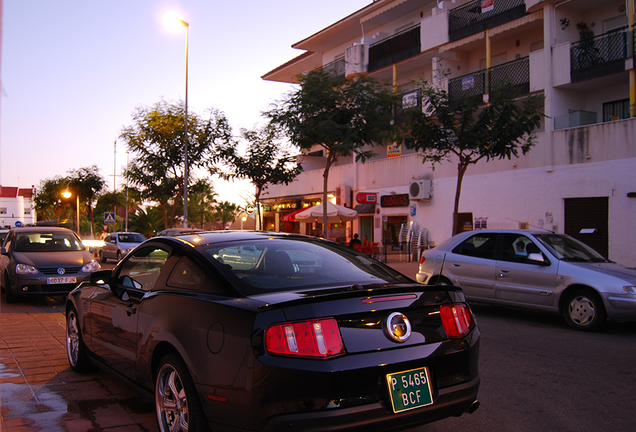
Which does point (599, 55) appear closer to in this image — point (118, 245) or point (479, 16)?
point (479, 16)

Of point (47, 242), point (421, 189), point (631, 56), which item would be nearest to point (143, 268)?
point (47, 242)

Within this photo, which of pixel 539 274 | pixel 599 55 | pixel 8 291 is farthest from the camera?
pixel 599 55

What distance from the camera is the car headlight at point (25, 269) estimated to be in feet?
35.4

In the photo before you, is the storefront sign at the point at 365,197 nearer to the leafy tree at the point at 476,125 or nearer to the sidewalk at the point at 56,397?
the leafy tree at the point at 476,125

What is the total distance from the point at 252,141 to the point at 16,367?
963 inches

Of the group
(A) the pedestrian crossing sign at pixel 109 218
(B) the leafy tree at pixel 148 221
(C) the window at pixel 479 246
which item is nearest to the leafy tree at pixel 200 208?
(B) the leafy tree at pixel 148 221

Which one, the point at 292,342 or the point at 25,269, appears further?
the point at 25,269

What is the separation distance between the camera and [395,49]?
28.6 m

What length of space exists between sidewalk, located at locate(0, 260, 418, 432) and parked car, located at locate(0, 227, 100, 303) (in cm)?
375

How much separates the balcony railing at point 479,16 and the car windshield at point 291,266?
20.9 metres

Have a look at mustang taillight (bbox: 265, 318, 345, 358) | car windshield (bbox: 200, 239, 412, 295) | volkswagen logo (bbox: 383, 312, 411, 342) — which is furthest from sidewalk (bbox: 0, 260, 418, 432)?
volkswagen logo (bbox: 383, 312, 411, 342)

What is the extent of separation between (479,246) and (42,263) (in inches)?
332

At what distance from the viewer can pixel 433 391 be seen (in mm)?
3148

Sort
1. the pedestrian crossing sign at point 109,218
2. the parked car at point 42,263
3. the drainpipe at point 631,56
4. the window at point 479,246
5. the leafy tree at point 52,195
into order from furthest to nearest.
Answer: the leafy tree at point 52,195 < the pedestrian crossing sign at point 109,218 < the drainpipe at point 631,56 < the parked car at point 42,263 < the window at point 479,246
